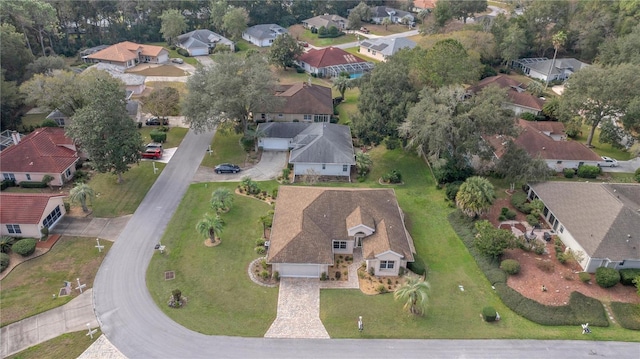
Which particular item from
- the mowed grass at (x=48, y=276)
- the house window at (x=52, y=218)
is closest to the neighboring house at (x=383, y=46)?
the house window at (x=52, y=218)

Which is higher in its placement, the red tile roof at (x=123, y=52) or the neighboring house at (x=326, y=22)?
the neighboring house at (x=326, y=22)

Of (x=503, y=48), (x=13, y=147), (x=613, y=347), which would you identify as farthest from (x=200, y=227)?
(x=503, y=48)

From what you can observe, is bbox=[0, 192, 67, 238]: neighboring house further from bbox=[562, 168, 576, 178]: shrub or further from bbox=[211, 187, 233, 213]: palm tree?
bbox=[562, 168, 576, 178]: shrub

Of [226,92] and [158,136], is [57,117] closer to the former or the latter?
[158,136]

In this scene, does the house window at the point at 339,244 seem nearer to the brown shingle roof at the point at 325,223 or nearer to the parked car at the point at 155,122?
the brown shingle roof at the point at 325,223

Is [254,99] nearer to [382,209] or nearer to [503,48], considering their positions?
Answer: [382,209]

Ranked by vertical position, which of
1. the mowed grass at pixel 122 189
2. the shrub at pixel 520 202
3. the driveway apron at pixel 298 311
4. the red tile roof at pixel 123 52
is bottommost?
the driveway apron at pixel 298 311
